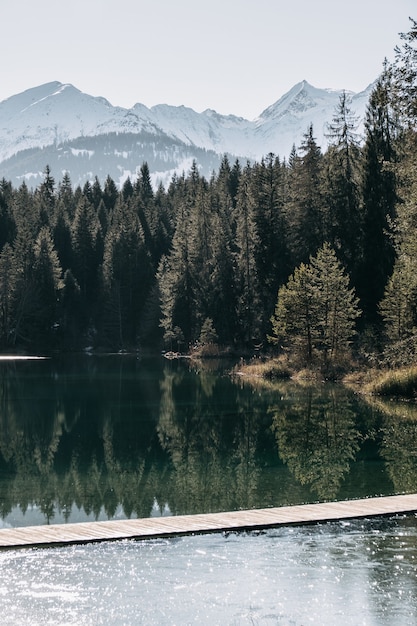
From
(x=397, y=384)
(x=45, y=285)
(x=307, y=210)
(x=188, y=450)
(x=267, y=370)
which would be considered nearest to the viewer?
(x=188, y=450)

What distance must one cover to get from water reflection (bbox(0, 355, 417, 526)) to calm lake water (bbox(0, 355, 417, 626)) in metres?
0.08

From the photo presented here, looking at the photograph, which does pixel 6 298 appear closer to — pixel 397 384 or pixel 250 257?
pixel 250 257

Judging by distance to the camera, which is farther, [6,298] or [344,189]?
[6,298]

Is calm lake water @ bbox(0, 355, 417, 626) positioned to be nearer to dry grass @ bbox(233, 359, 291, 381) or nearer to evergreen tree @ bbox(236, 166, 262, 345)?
dry grass @ bbox(233, 359, 291, 381)

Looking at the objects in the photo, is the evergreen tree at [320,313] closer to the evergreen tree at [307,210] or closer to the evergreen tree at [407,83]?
the evergreen tree at [307,210]

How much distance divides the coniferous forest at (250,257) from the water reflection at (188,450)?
22.1 ft

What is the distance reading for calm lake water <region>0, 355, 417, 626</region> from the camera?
12.4 meters

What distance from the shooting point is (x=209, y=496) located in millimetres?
20594

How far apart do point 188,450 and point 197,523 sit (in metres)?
11.7

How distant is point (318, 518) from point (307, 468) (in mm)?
7412

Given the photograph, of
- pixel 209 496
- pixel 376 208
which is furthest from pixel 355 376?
pixel 209 496

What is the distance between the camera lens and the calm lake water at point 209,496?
12.4 m

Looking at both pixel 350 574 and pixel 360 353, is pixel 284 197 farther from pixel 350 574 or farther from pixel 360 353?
pixel 350 574

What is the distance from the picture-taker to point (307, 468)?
24.1 m
